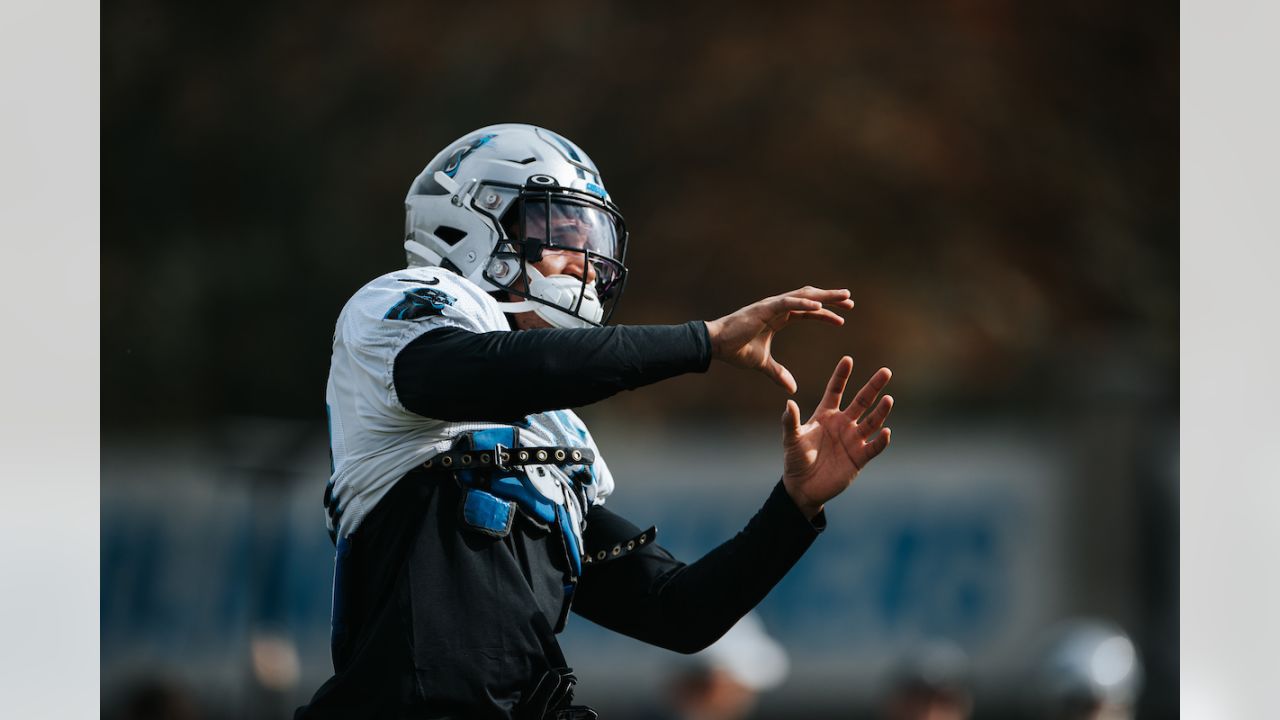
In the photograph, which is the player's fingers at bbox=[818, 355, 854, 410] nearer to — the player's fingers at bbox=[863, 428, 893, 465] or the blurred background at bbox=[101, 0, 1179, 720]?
the player's fingers at bbox=[863, 428, 893, 465]

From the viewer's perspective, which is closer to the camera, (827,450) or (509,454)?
(509,454)

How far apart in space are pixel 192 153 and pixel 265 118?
387 millimetres

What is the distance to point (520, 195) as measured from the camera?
2828mm

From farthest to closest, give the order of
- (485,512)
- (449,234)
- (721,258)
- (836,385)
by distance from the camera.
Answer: (721,258) → (449,234) → (836,385) → (485,512)

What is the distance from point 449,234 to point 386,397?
56 cm

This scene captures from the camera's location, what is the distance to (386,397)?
2439 mm

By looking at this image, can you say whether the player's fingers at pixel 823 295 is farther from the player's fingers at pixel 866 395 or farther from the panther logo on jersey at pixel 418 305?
the panther logo on jersey at pixel 418 305

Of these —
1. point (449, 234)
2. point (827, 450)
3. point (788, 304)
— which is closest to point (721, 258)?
point (449, 234)

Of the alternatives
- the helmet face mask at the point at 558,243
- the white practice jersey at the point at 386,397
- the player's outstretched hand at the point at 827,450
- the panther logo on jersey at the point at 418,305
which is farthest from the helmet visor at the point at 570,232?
the player's outstretched hand at the point at 827,450

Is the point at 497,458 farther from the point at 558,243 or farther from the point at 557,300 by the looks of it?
the point at 558,243

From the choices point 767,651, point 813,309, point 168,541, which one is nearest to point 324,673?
point 168,541

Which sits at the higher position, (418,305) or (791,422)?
(418,305)

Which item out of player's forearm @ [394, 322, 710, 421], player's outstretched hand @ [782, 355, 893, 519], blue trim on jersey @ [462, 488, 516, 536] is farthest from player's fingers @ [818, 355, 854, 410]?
blue trim on jersey @ [462, 488, 516, 536]

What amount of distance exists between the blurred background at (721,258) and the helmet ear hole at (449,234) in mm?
3840
